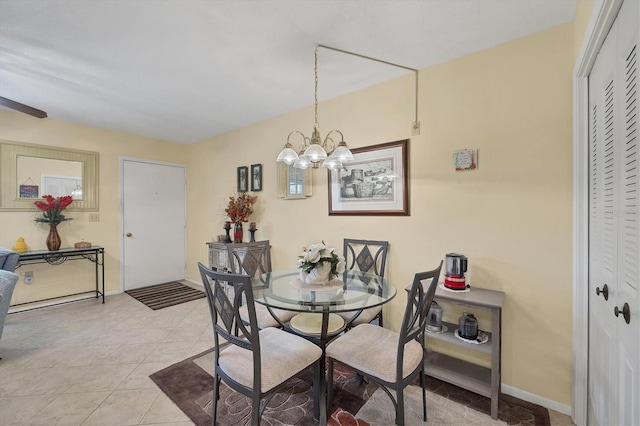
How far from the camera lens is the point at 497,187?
1.98 metres

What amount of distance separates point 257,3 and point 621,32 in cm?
172

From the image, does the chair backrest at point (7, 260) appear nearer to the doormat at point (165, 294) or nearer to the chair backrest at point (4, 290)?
the chair backrest at point (4, 290)

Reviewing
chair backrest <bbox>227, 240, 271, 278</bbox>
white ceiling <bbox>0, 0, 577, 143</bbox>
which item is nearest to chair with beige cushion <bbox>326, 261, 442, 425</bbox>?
chair backrest <bbox>227, 240, 271, 278</bbox>

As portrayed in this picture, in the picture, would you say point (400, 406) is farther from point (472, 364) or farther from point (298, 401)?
point (472, 364)

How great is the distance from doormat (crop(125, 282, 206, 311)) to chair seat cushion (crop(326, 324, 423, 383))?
2.94m

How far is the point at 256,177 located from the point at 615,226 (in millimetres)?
3363

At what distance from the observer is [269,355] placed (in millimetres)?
1518

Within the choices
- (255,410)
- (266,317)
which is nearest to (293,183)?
(266,317)

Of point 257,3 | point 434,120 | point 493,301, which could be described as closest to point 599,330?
point 493,301

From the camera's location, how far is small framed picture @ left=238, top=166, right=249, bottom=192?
3.85 meters

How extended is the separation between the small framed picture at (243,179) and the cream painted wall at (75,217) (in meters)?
1.70

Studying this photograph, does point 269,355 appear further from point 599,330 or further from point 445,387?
point 599,330

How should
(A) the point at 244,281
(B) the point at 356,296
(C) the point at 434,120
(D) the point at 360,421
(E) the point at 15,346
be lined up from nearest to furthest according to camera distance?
(A) the point at 244,281, (D) the point at 360,421, (B) the point at 356,296, (C) the point at 434,120, (E) the point at 15,346

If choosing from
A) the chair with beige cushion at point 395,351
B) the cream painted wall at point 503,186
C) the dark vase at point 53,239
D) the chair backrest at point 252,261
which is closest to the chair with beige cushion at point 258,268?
the chair backrest at point 252,261
